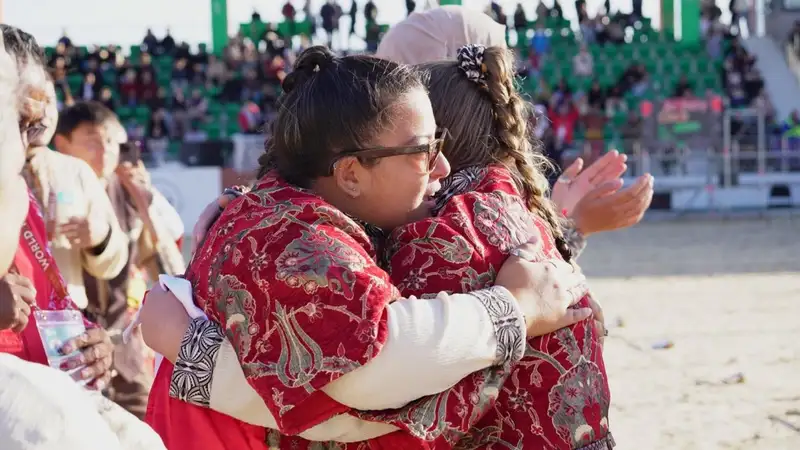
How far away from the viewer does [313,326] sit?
4.65 feet

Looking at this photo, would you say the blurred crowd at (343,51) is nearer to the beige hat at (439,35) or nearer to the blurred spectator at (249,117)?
the blurred spectator at (249,117)

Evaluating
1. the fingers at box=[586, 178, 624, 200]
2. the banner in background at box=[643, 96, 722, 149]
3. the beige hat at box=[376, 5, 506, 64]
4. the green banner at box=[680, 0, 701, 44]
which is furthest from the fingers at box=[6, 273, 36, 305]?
the green banner at box=[680, 0, 701, 44]

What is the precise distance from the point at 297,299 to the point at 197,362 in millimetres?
204

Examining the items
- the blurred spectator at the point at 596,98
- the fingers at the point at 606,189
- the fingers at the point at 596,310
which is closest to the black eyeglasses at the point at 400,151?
the fingers at the point at 596,310

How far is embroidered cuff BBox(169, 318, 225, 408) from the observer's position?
1503 millimetres

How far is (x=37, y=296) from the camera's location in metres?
2.14

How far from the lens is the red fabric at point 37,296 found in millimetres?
2023

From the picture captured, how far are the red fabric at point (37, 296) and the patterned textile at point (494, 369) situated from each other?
2.85 feet

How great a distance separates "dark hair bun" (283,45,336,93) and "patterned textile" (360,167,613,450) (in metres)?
0.28

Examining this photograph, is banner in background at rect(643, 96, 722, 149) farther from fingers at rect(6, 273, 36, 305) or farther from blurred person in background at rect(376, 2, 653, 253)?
fingers at rect(6, 273, 36, 305)

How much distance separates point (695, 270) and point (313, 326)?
915 centimetres

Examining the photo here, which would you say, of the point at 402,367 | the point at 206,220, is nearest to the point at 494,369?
the point at 402,367

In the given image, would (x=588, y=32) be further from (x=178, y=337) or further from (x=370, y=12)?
(x=178, y=337)

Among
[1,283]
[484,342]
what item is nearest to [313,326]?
[484,342]
